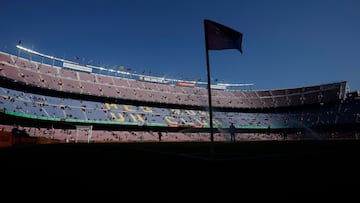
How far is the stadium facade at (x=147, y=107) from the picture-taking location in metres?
40.8

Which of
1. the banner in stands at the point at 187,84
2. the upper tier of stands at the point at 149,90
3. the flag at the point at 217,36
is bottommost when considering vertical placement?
the flag at the point at 217,36

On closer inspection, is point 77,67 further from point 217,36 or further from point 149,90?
point 217,36

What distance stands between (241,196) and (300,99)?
3205 inches

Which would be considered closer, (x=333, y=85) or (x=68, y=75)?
(x=68, y=75)

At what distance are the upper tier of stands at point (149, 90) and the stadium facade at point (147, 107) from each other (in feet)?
0.77

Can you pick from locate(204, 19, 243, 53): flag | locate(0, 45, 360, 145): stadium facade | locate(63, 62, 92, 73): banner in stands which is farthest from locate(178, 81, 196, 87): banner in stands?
locate(204, 19, 243, 53): flag

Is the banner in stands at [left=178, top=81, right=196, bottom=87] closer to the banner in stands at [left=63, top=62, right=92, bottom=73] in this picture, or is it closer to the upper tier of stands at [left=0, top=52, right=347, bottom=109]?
the upper tier of stands at [left=0, top=52, right=347, bottom=109]

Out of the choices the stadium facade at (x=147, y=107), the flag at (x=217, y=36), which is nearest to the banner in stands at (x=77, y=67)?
the stadium facade at (x=147, y=107)

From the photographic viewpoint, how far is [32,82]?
42.6 meters

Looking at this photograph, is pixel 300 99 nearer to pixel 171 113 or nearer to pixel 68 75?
pixel 171 113

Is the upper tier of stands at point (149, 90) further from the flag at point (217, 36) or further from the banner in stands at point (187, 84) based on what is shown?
the flag at point (217, 36)

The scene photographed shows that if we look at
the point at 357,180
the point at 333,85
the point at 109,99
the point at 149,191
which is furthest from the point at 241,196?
the point at 333,85

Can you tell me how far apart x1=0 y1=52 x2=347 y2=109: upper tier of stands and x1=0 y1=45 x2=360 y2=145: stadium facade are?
23 cm

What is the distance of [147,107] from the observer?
60844mm
